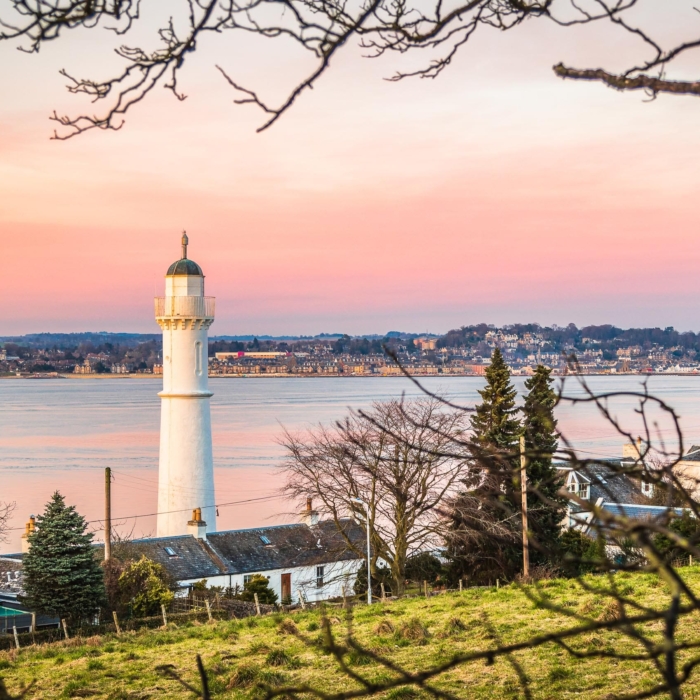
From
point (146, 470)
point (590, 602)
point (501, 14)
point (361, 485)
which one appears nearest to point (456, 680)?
point (590, 602)

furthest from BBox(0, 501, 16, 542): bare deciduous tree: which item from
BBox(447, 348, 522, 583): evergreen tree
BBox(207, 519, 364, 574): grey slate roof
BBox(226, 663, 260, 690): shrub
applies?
BBox(226, 663, 260, 690): shrub

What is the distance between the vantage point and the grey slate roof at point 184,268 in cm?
3500

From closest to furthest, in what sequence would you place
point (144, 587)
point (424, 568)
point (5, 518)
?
point (144, 587) < point (424, 568) < point (5, 518)

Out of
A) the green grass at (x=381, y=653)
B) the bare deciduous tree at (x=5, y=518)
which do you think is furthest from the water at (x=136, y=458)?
the green grass at (x=381, y=653)

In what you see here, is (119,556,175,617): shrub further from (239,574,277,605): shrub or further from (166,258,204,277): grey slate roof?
(166,258,204,277): grey slate roof

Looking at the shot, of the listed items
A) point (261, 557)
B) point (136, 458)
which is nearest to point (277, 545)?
point (261, 557)

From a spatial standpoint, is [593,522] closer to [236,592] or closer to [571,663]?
[571,663]

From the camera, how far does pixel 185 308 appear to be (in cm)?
3434

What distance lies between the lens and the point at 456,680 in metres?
9.49

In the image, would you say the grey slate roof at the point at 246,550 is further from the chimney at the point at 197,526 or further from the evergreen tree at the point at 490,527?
the evergreen tree at the point at 490,527

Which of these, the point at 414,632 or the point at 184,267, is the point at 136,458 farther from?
the point at 414,632

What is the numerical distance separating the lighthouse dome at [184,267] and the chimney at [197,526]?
27.2ft

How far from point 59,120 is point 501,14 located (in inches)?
70.6

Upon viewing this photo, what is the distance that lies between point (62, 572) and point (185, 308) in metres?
11.8
